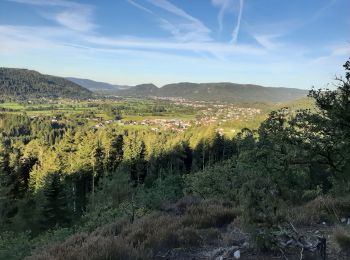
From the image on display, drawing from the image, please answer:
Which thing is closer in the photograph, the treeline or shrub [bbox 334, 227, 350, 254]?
shrub [bbox 334, 227, 350, 254]

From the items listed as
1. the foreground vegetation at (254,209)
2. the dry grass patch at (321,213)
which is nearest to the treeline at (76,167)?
the foreground vegetation at (254,209)

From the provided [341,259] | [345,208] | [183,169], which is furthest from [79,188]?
[341,259]

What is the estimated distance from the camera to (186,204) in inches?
486

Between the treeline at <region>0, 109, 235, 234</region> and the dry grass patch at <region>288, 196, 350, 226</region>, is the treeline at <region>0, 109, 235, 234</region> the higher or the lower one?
the lower one

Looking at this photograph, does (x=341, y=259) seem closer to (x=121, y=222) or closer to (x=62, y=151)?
(x=121, y=222)

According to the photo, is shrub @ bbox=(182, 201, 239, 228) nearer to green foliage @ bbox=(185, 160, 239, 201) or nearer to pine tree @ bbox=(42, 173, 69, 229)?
green foliage @ bbox=(185, 160, 239, 201)

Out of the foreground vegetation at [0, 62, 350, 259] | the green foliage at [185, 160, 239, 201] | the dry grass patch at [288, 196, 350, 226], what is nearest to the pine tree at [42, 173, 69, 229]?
the foreground vegetation at [0, 62, 350, 259]

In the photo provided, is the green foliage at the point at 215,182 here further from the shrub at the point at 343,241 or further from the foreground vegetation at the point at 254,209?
the shrub at the point at 343,241

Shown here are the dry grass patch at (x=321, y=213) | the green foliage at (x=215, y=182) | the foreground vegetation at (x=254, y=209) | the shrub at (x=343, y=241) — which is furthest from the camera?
the green foliage at (x=215, y=182)

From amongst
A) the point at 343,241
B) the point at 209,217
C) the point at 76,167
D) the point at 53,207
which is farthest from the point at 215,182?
the point at 76,167

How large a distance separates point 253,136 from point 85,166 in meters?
42.4

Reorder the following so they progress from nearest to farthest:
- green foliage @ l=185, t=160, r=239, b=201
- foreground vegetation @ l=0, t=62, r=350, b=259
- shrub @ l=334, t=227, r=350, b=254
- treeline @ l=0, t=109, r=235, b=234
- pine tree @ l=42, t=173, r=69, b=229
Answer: shrub @ l=334, t=227, r=350, b=254, foreground vegetation @ l=0, t=62, r=350, b=259, green foliage @ l=185, t=160, r=239, b=201, pine tree @ l=42, t=173, r=69, b=229, treeline @ l=0, t=109, r=235, b=234

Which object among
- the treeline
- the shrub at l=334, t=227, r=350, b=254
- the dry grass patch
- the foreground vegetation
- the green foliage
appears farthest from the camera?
the treeline

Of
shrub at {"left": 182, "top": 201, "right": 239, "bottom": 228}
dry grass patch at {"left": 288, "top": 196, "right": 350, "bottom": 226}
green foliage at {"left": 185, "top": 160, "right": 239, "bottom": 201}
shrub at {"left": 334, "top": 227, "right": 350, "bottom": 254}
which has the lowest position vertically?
green foliage at {"left": 185, "top": 160, "right": 239, "bottom": 201}
